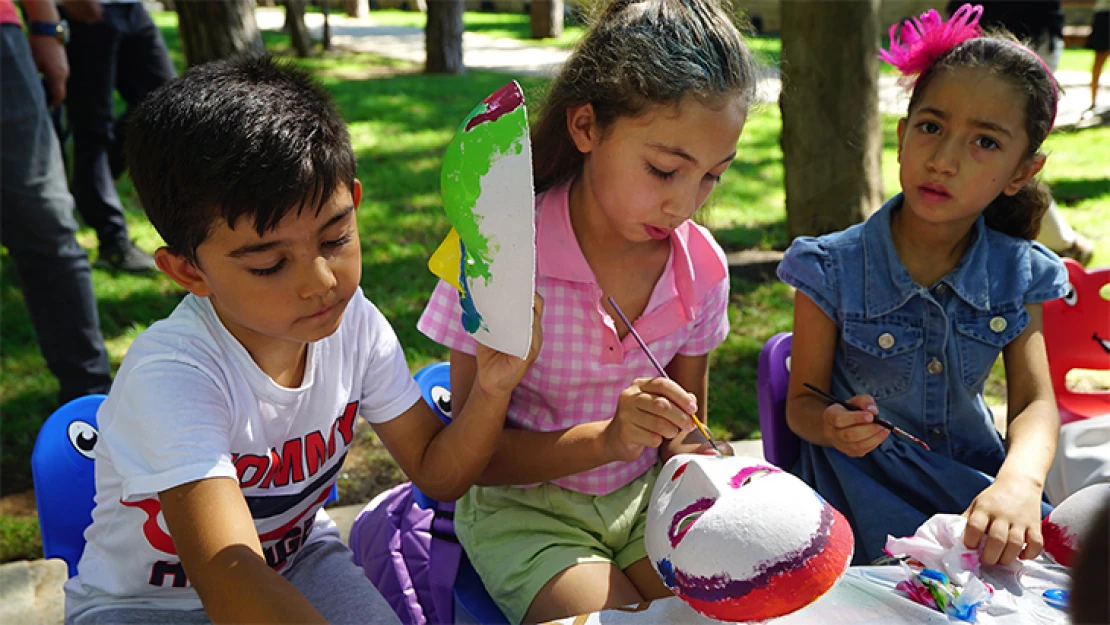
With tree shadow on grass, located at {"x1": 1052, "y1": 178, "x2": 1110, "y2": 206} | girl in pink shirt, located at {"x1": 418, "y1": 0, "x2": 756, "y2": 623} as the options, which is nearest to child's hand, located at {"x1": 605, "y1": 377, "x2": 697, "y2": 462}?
girl in pink shirt, located at {"x1": 418, "y1": 0, "x2": 756, "y2": 623}

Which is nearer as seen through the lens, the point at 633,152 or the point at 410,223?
the point at 633,152

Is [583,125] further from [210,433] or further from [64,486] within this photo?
[64,486]

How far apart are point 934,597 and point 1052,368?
1.12m

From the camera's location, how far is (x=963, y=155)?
170 centimetres

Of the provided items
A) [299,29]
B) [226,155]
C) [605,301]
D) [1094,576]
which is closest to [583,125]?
[605,301]

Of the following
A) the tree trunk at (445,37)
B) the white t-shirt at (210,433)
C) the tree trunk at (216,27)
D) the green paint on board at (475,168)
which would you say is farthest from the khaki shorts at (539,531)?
the tree trunk at (445,37)

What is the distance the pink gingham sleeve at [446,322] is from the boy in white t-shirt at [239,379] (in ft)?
0.43

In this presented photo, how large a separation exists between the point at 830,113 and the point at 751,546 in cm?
298

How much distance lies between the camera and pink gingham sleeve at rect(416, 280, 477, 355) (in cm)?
163

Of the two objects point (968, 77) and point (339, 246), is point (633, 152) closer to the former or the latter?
point (339, 246)

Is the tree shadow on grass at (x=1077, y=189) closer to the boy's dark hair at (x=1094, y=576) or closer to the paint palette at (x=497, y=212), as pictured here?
the paint palette at (x=497, y=212)

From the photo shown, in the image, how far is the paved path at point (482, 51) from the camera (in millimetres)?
7637

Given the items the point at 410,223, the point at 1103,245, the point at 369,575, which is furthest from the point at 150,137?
the point at 1103,245

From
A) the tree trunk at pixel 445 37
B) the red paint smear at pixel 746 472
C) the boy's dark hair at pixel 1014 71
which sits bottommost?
the tree trunk at pixel 445 37
